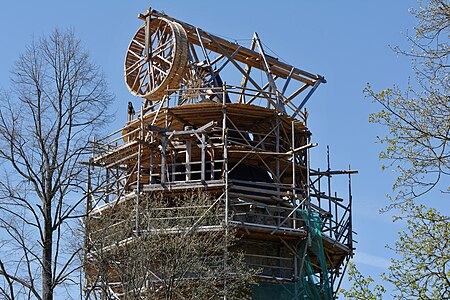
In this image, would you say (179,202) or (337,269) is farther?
(337,269)

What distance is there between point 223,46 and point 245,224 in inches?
340

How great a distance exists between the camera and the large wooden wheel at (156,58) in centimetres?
3578

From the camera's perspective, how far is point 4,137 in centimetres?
2308

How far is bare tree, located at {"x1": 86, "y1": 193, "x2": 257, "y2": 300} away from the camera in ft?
85.9

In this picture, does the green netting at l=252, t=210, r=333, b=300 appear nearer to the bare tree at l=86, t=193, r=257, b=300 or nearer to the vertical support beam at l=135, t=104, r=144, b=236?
the bare tree at l=86, t=193, r=257, b=300

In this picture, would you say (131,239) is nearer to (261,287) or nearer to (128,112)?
(261,287)

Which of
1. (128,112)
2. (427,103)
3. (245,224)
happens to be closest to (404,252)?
(427,103)

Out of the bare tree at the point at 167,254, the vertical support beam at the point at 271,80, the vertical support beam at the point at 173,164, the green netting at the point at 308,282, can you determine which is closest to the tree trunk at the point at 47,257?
the bare tree at the point at 167,254

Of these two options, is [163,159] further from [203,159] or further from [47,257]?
[47,257]

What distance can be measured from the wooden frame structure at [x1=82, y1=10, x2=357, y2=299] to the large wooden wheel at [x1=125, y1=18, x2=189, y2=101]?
0.90 feet

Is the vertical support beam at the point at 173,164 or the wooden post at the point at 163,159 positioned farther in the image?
the vertical support beam at the point at 173,164

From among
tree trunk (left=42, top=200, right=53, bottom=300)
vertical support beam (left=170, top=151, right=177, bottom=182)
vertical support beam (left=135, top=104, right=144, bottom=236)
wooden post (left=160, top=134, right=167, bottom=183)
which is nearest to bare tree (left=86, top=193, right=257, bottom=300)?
vertical support beam (left=135, top=104, right=144, bottom=236)

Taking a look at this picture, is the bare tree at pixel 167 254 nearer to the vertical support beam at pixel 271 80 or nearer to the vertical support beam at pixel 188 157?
the vertical support beam at pixel 188 157

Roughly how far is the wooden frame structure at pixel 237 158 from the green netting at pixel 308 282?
247 millimetres
